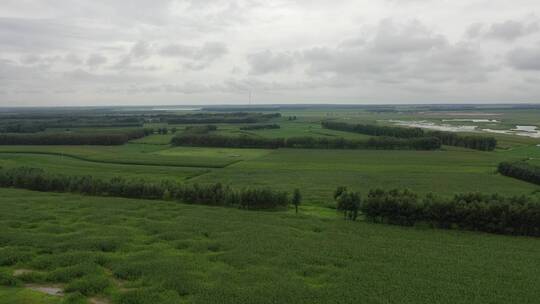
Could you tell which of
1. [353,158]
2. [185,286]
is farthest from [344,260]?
[353,158]

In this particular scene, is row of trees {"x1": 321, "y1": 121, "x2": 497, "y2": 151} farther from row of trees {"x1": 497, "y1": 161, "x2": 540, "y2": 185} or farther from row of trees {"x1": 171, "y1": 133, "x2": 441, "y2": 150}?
row of trees {"x1": 497, "y1": 161, "x2": 540, "y2": 185}

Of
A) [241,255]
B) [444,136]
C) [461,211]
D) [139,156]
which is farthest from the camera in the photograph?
[444,136]

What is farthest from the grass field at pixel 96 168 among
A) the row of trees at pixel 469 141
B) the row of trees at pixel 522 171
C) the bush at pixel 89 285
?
the row of trees at pixel 469 141

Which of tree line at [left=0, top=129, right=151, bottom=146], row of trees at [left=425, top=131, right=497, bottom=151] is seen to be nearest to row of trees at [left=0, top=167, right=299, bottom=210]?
tree line at [left=0, top=129, right=151, bottom=146]

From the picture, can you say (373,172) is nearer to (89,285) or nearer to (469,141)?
(469,141)

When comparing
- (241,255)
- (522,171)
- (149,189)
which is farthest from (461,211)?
(149,189)

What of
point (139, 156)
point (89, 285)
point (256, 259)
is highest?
point (139, 156)
